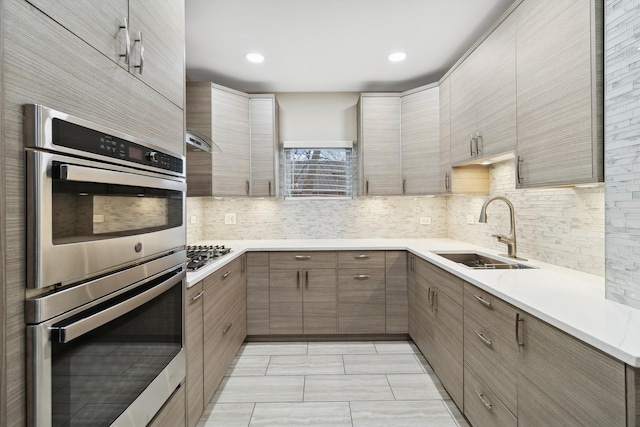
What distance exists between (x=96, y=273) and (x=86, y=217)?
157mm

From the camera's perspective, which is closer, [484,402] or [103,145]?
[103,145]

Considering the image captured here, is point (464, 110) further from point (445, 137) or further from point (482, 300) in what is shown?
point (482, 300)

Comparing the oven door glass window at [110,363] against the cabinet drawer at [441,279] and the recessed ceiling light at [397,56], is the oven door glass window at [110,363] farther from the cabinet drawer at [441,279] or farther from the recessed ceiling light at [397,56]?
the recessed ceiling light at [397,56]

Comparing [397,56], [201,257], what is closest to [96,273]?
[201,257]

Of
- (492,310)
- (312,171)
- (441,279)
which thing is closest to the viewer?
(492,310)

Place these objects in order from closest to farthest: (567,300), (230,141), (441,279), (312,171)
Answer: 1. (567,300)
2. (441,279)
3. (230,141)
4. (312,171)

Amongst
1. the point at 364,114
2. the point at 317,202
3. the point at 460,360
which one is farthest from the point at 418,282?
the point at 364,114

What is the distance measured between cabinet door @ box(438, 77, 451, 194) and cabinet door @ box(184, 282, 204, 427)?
2.19 m

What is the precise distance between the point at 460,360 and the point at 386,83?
2563 millimetres

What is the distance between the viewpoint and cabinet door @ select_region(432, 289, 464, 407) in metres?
1.80

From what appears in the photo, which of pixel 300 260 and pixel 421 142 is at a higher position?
pixel 421 142

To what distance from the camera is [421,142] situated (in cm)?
302

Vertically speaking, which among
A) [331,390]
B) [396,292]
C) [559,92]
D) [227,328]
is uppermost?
[559,92]

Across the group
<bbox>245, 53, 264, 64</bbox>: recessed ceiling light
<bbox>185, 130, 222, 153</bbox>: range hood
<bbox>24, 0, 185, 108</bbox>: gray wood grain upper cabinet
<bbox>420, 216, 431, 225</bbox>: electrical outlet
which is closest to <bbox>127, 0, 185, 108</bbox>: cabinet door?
<bbox>24, 0, 185, 108</bbox>: gray wood grain upper cabinet
